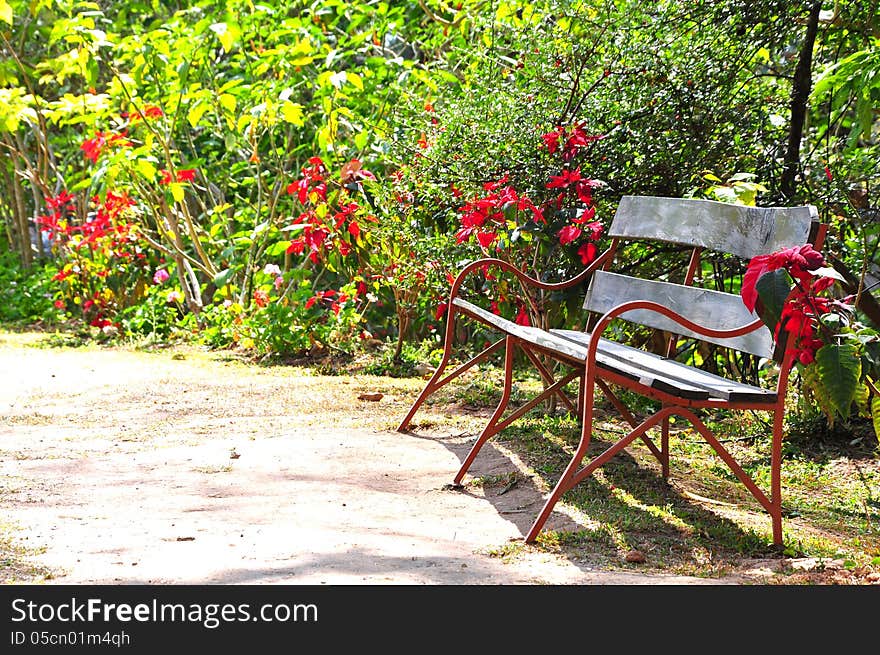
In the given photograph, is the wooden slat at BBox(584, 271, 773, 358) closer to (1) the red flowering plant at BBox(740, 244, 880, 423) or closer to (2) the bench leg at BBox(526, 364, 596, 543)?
(1) the red flowering plant at BBox(740, 244, 880, 423)

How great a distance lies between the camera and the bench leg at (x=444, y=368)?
4699 millimetres

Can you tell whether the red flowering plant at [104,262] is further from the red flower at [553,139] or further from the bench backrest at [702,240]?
the bench backrest at [702,240]

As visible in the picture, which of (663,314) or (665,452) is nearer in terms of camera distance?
(663,314)

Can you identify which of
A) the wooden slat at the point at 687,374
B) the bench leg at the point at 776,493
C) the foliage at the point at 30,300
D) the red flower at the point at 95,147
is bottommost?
the foliage at the point at 30,300

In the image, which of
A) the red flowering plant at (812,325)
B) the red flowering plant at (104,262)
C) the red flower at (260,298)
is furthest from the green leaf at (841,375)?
the red flowering plant at (104,262)

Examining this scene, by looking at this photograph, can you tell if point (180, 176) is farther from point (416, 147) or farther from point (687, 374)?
point (687, 374)

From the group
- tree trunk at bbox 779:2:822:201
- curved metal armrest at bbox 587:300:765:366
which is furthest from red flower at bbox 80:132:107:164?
curved metal armrest at bbox 587:300:765:366

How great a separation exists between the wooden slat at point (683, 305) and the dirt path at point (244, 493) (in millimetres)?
852

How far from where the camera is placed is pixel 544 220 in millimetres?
4758

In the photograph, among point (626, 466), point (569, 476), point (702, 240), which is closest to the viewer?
point (569, 476)

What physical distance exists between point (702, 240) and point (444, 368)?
4.85 feet

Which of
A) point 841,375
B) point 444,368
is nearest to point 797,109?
point 841,375

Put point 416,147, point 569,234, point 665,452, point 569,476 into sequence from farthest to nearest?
point 416,147 → point 569,234 → point 665,452 → point 569,476
